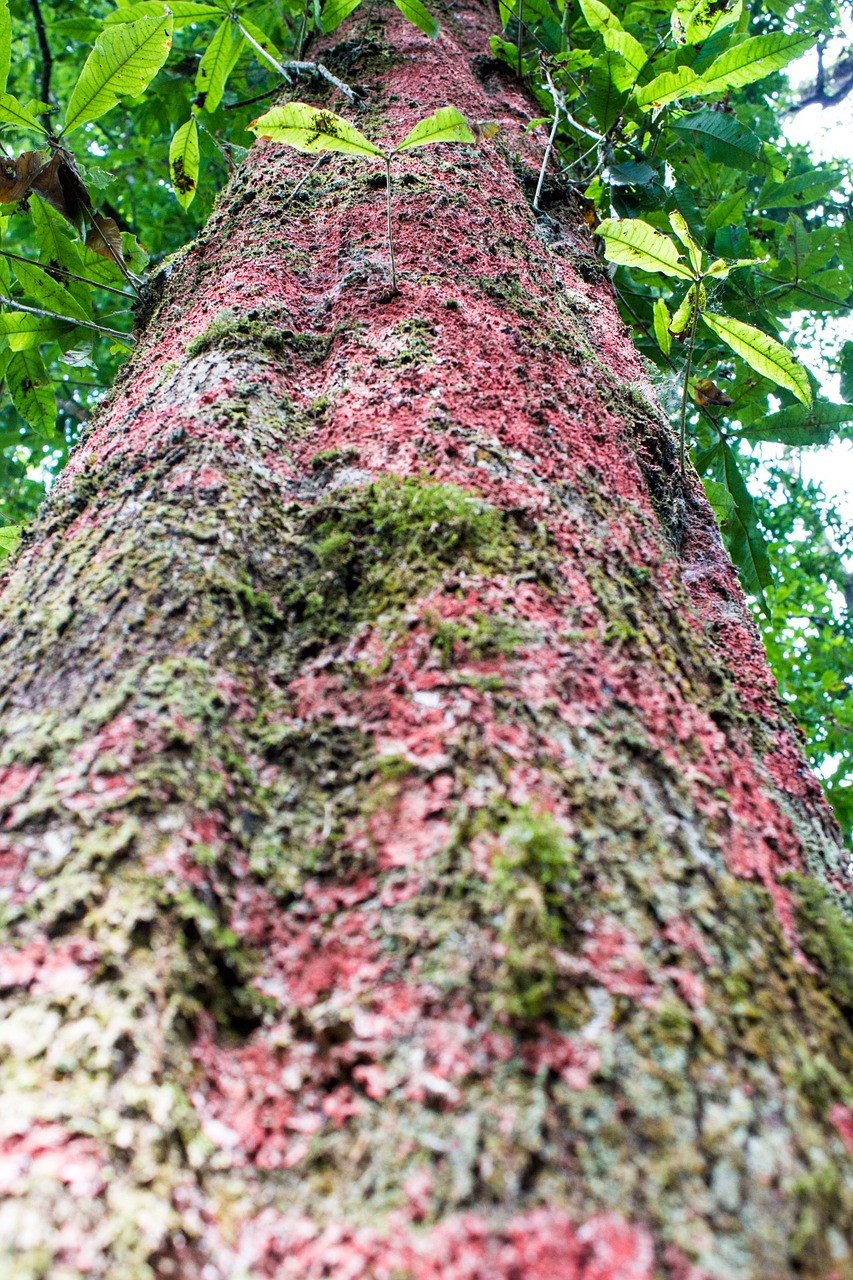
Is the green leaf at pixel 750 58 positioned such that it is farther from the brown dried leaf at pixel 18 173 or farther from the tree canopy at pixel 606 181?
the brown dried leaf at pixel 18 173

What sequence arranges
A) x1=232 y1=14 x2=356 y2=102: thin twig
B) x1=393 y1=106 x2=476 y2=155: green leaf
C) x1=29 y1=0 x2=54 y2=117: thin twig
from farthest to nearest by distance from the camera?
x1=29 y1=0 x2=54 y2=117: thin twig → x1=232 y1=14 x2=356 y2=102: thin twig → x1=393 y1=106 x2=476 y2=155: green leaf

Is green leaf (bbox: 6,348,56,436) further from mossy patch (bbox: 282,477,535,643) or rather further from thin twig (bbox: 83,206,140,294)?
mossy patch (bbox: 282,477,535,643)

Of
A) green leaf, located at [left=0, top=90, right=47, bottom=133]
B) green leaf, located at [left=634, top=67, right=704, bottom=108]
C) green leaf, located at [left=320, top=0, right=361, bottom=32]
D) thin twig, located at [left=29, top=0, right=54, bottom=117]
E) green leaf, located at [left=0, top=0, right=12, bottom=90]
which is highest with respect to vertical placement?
thin twig, located at [left=29, top=0, right=54, bottom=117]

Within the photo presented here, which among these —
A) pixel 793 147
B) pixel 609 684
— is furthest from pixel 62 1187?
pixel 793 147

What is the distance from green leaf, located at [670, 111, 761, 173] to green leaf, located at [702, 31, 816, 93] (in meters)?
0.39

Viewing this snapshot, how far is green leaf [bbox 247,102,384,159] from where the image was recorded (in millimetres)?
1403

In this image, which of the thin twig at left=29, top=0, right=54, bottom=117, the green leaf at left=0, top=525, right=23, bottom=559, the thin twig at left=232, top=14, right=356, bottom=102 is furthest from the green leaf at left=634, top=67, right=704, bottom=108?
the thin twig at left=29, top=0, right=54, bottom=117

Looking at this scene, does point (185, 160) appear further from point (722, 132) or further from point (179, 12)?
point (722, 132)

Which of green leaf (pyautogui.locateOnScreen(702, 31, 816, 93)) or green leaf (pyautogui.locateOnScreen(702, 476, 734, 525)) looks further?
green leaf (pyautogui.locateOnScreen(702, 476, 734, 525))

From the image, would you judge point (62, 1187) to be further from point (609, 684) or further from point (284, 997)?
point (609, 684)

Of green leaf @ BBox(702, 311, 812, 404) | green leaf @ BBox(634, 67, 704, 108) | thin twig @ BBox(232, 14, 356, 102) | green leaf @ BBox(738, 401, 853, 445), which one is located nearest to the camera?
green leaf @ BBox(702, 311, 812, 404)

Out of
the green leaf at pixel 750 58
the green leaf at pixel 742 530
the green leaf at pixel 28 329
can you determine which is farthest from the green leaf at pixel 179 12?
the green leaf at pixel 742 530

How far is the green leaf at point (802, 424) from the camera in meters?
2.20

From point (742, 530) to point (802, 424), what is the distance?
0.32 metres
